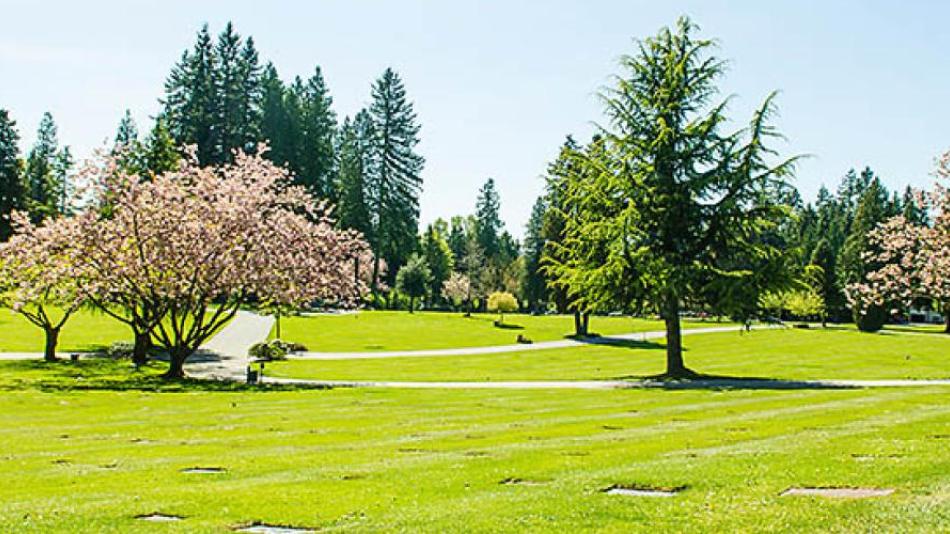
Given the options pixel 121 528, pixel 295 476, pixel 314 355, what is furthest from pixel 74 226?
pixel 121 528

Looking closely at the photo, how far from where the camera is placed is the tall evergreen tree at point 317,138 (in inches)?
3605

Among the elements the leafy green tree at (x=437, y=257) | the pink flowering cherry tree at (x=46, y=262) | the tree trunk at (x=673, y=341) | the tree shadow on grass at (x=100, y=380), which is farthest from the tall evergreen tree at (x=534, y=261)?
the pink flowering cherry tree at (x=46, y=262)

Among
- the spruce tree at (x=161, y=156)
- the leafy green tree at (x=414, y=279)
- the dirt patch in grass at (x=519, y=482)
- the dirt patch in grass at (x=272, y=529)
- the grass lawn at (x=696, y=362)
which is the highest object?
the spruce tree at (x=161, y=156)

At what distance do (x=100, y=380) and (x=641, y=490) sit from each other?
27.0 m

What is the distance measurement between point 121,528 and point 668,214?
90.1 feet

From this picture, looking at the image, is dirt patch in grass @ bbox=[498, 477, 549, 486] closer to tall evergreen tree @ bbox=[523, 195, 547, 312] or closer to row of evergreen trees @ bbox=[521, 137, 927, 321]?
row of evergreen trees @ bbox=[521, 137, 927, 321]

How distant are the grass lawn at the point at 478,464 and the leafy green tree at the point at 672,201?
1118 centimetres

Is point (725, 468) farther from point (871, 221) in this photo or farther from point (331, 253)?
point (871, 221)

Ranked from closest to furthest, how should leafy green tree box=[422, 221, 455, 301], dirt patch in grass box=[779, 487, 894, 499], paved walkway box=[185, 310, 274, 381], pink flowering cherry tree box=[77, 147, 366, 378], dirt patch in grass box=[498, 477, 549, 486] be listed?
dirt patch in grass box=[779, 487, 894, 499] → dirt patch in grass box=[498, 477, 549, 486] → pink flowering cherry tree box=[77, 147, 366, 378] → paved walkway box=[185, 310, 274, 381] → leafy green tree box=[422, 221, 455, 301]

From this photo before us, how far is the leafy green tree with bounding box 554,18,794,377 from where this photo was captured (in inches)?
1270

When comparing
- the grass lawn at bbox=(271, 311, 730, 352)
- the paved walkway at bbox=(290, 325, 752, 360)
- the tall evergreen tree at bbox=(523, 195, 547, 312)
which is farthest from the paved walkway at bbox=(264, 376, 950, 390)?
A: the tall evergreen tree at bbox=(523, 195, 547, 312)

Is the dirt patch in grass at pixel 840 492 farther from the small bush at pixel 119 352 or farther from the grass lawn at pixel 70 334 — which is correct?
the grass lawn at pixel 70 334

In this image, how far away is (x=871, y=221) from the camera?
91562mm

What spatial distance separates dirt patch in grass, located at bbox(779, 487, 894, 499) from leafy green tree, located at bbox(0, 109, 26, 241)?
83100mm
